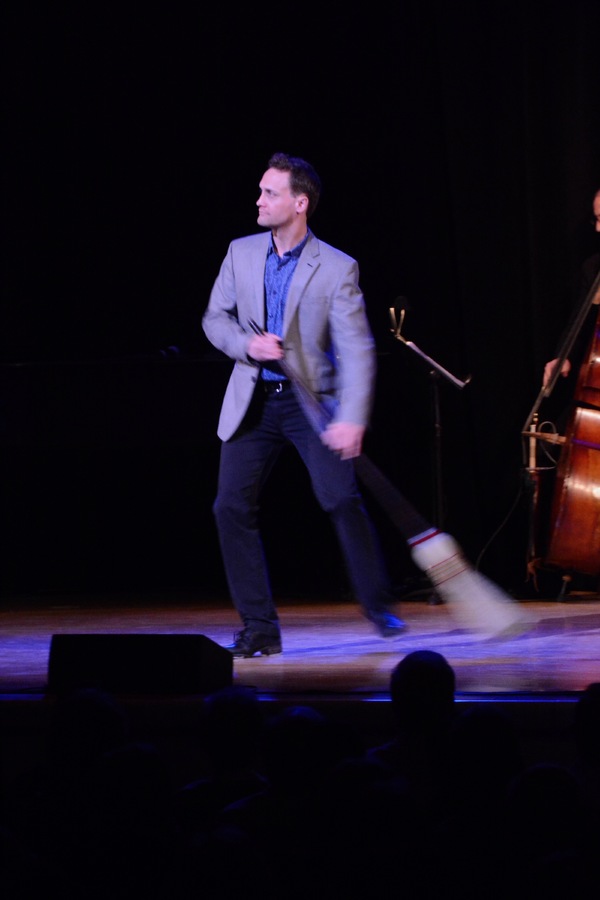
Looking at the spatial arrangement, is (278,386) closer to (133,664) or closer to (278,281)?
(278,281)

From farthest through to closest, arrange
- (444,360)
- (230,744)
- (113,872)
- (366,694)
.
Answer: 1. (444,360)
2. (366,694)
3. (230,744)
4. (113,872)

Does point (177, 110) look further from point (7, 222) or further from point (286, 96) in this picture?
point (7, 222)

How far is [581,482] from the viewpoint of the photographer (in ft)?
19.8

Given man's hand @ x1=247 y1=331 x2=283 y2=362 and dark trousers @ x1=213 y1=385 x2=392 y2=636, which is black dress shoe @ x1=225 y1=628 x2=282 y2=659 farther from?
man's hand @ x1=247 y1=331 x2=283 y2=362

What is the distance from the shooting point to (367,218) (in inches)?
277

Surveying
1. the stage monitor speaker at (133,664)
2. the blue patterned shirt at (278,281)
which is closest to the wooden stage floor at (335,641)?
the stage monitor speaker at (133,664)

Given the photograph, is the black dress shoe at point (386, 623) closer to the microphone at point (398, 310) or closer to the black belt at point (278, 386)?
the black belt at point (278, 386)

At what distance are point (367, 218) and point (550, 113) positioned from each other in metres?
1.13

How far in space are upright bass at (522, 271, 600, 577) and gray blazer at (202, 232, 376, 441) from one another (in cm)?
170

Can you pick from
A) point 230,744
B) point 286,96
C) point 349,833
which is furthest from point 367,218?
point 349,833

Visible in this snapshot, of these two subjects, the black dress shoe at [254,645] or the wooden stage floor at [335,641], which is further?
the black dress shoe at [254,645]

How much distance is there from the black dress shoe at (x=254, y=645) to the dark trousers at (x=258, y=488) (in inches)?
0.9

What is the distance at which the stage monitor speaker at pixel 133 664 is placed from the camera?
352 centimetres

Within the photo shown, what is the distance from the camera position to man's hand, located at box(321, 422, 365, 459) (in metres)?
4.46
